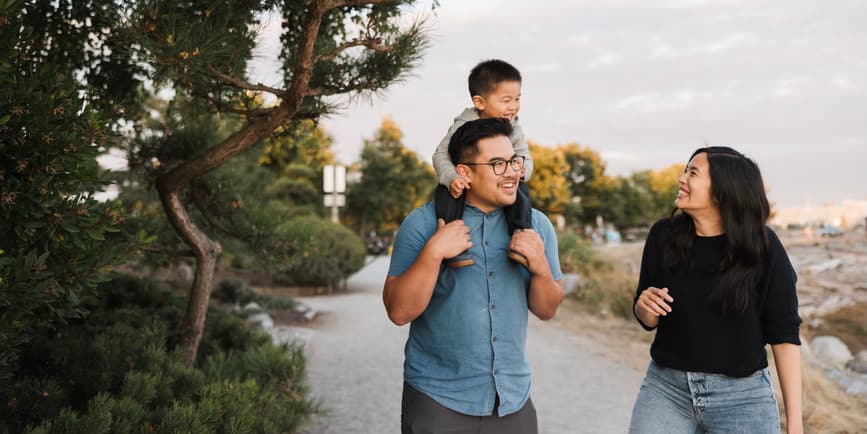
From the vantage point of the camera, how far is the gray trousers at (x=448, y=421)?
2.13 meters

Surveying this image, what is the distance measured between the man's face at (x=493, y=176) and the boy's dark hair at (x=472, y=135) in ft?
0.07

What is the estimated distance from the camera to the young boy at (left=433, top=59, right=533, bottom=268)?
2.30m

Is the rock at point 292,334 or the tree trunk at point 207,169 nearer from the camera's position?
the tree trunk at point 207,169

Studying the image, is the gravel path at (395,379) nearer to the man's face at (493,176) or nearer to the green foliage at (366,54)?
the green foliage at (366,54)

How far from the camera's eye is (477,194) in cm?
231

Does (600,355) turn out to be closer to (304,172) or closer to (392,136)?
(304,172)

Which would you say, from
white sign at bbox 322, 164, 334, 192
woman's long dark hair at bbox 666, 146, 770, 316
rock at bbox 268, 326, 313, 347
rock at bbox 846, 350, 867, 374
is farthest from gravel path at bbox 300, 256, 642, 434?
white sign at bbox 322, 164, 334, 192

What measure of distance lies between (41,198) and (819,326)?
15600 mm

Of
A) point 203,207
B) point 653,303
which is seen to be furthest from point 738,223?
point 203,207

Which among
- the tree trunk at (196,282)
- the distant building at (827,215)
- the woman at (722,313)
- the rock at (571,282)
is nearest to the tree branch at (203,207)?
the tree trunk at (196,282)

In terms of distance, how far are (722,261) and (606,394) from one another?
421 centimetres

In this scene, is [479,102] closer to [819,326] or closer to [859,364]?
[859,364]

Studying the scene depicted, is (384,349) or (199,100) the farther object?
(384,349)

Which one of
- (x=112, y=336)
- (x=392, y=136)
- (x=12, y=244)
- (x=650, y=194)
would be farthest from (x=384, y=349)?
(x=650, y=194)
